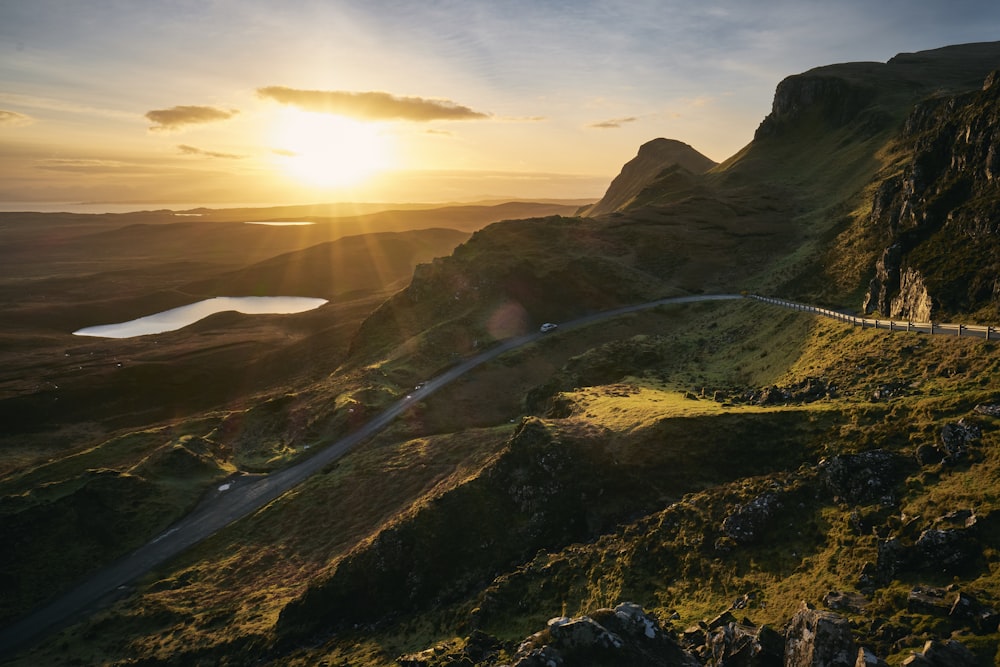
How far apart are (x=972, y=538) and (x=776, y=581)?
24.6 ft

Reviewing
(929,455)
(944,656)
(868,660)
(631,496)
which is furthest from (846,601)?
(631,496)

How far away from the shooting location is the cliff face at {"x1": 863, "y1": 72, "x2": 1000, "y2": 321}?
42906mm

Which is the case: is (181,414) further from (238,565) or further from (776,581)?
(776,581)

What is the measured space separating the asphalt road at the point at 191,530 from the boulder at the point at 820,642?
5186 centimetres

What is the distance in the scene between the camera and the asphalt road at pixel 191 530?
43.8 m

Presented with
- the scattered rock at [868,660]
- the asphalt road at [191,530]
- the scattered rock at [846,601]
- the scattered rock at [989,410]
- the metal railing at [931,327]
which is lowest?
the asphalt road at [191,530]

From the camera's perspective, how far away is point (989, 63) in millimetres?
184375

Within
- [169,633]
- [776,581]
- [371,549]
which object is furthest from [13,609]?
[776,581]

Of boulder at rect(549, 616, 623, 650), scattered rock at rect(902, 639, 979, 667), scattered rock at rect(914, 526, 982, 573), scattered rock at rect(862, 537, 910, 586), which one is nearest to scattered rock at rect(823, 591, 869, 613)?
scattered rock at rect(862, 537, 910, 586)

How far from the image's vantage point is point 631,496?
35.2 metres

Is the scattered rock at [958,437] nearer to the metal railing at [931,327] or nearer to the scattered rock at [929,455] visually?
the scattered rock at [929,455]

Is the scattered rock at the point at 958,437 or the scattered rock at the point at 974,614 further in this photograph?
the scattered rock at the point at 958,437

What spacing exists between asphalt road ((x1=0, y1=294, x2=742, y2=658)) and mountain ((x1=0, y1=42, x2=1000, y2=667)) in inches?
82.1

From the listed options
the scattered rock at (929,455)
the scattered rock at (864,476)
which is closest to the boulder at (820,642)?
the scattered rock at (864,476)
